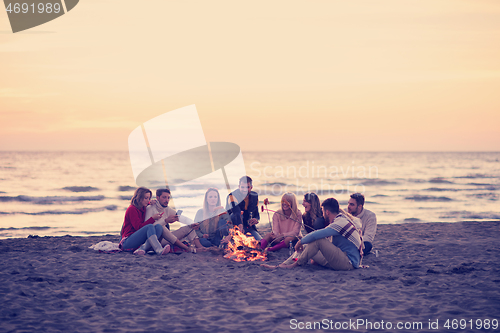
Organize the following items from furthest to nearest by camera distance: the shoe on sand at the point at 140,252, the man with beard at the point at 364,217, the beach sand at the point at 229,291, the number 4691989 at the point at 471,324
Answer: the shoe on sand at the point at 140,252
the man with beard at the point at 364,217
the beach sand at the point at 229,291
the number 4691989 at the point at 471,324

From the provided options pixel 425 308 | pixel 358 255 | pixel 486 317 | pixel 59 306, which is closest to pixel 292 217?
pixel 358 255

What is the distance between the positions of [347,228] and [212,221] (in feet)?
11.2

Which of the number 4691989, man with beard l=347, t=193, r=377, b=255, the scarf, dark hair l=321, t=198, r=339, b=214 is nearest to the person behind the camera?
the number 4691989

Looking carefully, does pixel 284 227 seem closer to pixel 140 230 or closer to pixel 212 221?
pixel 212 221

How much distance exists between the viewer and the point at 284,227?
27.2ft

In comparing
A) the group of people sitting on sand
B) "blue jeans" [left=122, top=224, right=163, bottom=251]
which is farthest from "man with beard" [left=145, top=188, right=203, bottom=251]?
"blue jeans" [left=122, top=224, right=163, bottom=251]

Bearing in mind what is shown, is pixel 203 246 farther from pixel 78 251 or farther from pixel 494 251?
pixel 494 251

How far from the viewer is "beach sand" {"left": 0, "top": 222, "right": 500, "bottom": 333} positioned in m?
4.43

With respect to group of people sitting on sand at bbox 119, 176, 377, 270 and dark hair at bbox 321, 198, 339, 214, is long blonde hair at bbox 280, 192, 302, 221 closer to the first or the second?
group of people sitting on sand at bbox 119, 176, 377, 270

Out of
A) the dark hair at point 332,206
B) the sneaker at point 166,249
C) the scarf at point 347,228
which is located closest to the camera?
the scarf at point 347,228

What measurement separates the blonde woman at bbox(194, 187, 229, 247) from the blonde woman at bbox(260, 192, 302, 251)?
102 centimetres

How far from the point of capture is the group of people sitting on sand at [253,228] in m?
6.52

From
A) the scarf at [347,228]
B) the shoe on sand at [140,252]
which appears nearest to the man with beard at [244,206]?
the shoe on sand at [140,252]

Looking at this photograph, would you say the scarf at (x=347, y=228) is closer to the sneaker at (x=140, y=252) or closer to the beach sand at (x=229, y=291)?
the beach sand at (x=229, y=291)
